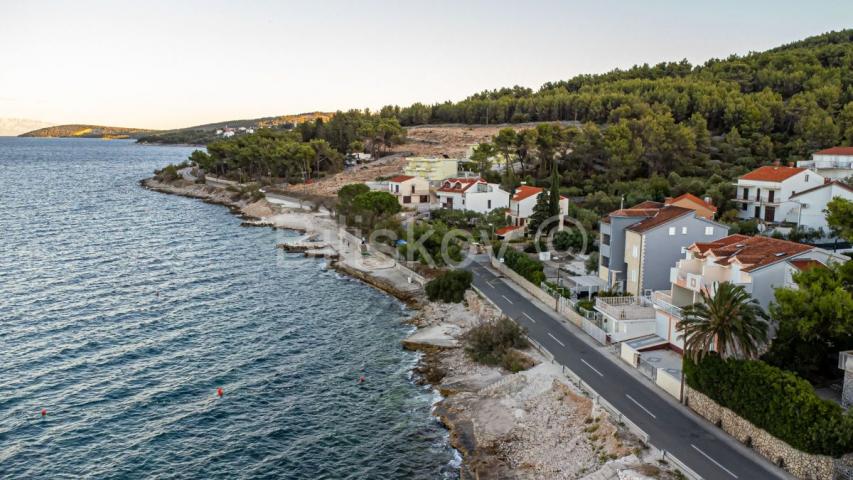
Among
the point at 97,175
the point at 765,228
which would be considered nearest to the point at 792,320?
the point at 765,228

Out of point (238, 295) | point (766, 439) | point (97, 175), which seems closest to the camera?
point (766, 439)

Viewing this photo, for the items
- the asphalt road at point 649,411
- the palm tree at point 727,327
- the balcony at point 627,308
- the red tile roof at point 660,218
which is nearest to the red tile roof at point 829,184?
the red tile roof at point 660,218

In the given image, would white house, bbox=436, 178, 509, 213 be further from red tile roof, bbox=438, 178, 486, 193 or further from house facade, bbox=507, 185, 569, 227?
house facade, bbox=507, 185, 569, 227

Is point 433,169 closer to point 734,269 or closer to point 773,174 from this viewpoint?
point 773,174

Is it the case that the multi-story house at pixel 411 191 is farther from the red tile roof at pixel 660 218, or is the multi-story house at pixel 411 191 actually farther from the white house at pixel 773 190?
the red tile roof at pixel 660 218

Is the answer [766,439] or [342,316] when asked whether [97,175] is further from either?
[766,439]

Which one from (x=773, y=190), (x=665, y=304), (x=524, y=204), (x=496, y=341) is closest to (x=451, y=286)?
(x=496, y=341)

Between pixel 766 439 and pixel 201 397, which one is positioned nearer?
pixel 766 439
